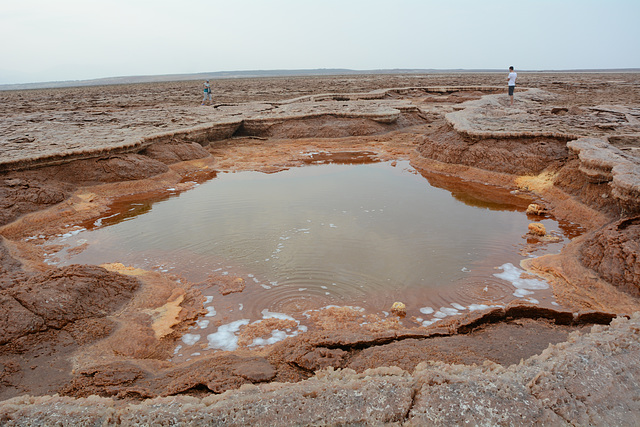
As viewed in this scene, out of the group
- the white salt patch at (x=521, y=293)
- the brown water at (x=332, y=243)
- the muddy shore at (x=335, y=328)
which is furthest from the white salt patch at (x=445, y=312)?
the white salt patch at (x=521, y=293)

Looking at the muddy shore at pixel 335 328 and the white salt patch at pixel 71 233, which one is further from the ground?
the muddy shore at pixel 335 328

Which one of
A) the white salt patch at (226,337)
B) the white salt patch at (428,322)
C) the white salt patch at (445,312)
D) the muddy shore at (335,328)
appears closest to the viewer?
the muddy shore at (335,328)

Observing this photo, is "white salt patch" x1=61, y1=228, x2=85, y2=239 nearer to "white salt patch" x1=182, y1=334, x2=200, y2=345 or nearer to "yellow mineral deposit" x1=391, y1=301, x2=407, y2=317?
"white salt patch" x1=182, y1=334, x2=200, y2=345

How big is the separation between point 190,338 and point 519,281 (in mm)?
3527

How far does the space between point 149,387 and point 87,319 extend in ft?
4.57

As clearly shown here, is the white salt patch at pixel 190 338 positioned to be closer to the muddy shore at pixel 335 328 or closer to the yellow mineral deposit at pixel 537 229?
the muddy shore at pixel 335 328

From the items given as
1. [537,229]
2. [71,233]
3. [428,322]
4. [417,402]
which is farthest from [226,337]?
[537,229]

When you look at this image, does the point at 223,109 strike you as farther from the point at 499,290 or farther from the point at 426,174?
the point at 499,290

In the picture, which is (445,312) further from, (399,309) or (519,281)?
(519,281)

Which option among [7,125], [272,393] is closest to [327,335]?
[272,393]

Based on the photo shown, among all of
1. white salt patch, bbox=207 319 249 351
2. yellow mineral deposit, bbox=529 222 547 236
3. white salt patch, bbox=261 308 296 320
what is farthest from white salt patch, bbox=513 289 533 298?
white salt patch, bbox=207 319 249 351

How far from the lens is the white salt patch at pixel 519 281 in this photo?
14.8 feet

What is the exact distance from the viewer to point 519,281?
471 centimetres

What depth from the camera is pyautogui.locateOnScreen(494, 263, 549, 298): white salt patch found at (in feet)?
14.8
